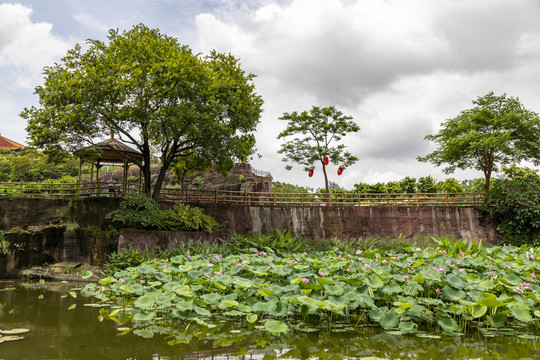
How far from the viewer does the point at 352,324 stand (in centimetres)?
525

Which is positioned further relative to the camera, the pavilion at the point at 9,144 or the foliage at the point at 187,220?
the pavilion at the point at 9,144

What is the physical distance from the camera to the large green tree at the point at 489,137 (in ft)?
64.8

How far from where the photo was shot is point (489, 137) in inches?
752

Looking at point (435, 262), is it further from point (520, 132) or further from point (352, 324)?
point (520, 132)

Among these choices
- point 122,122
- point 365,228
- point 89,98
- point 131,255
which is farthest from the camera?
point 365,228

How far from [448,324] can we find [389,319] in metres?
0.74

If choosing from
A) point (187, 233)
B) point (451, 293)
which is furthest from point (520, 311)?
point (187, 233)

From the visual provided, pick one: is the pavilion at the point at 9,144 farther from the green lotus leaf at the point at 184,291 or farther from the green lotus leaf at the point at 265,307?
the green lotus leaf at the point at 265,307

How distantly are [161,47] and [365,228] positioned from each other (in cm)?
1259

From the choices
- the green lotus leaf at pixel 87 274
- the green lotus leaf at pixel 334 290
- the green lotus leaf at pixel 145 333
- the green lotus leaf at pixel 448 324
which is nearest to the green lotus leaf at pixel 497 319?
the green lotus leaf at pixel 448 324

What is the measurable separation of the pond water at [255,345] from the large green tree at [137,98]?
32.3 feet

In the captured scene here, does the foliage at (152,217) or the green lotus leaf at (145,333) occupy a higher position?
the foliage at (152,217)

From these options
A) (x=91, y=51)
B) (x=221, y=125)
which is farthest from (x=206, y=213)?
(x=91, y=51)

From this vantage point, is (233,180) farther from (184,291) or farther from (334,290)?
(334,290)
